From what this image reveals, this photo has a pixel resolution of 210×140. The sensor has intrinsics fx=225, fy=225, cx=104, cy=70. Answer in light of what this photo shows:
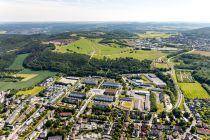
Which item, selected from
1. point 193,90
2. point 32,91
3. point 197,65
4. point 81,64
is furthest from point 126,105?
point 197,65

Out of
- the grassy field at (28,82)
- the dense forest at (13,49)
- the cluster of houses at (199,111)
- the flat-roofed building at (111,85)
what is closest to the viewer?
the cluster of houses at (199,111)

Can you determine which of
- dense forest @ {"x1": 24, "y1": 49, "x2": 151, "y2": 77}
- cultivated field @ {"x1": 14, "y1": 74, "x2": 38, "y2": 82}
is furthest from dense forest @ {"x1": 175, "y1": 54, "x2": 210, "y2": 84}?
cultivated field @ {"x1": 14, "y1": 74, "x2": 38, "y2": 82}

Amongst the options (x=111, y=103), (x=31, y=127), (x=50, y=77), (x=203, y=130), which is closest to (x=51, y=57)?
(x=50, y=77)

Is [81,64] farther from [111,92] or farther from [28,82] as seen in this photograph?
[111,92]

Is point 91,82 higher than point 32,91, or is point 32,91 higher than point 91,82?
point 91,82

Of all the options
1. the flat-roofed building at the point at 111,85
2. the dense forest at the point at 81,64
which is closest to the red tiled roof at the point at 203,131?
the flat-roofed building at the point at 111,85

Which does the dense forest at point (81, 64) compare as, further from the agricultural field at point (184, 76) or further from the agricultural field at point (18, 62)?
the agricultural field at point (184, 76)

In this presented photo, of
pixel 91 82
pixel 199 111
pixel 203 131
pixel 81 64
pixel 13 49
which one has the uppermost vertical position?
pixel 13 49
